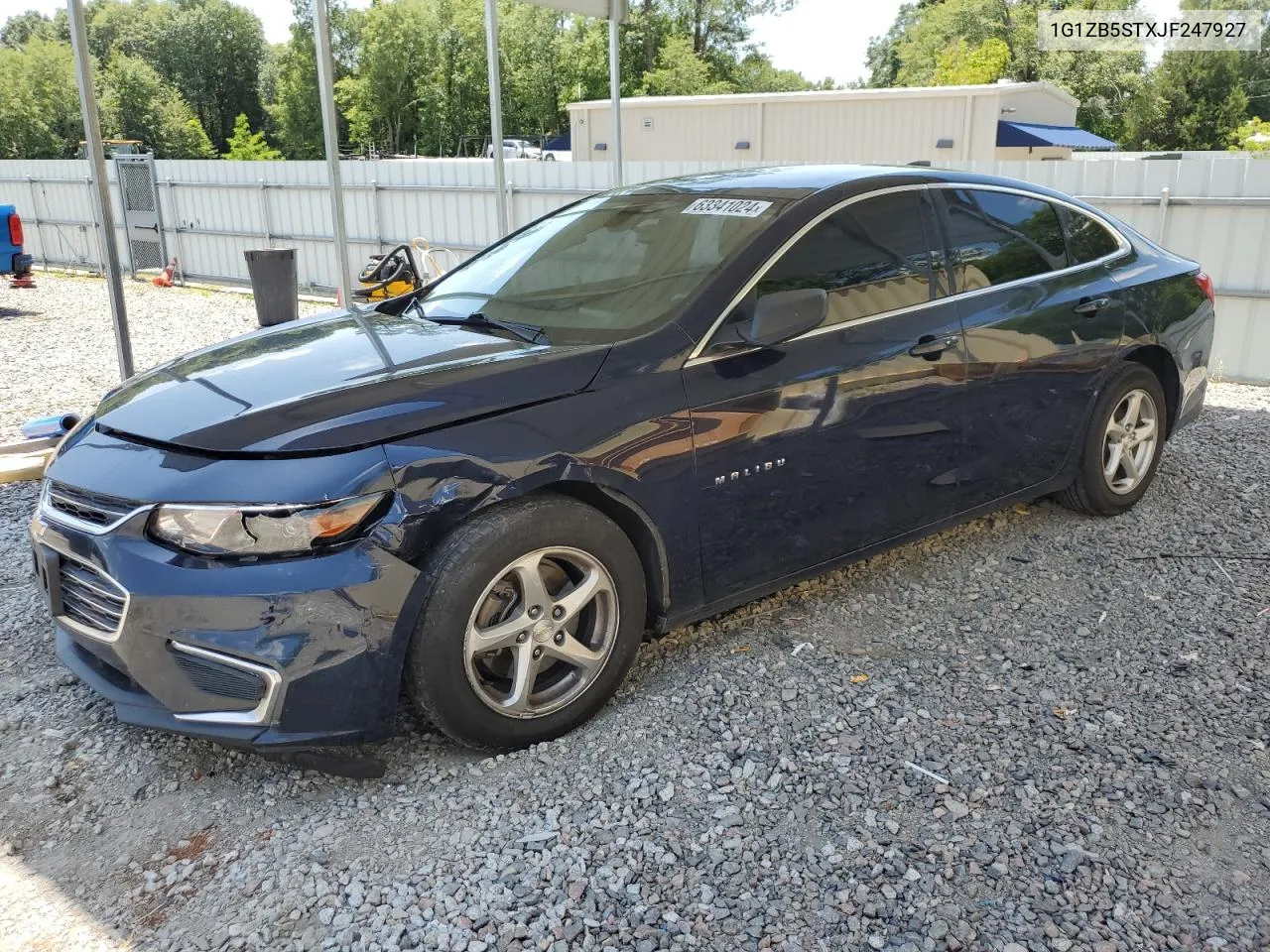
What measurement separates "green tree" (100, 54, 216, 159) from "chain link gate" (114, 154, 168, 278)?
49472 millimetres

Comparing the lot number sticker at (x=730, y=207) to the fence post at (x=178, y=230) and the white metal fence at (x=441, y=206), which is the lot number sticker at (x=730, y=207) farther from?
the fence post at (x=178, y=230)

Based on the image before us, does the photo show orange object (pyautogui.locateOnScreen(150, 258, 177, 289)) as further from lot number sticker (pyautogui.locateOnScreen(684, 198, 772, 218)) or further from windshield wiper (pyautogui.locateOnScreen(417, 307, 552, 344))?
lot number sticker (pyautogui.locateOnScreen(684, 198, 772, 218))

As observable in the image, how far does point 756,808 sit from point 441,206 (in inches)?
523

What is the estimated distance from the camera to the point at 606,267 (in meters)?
3.87

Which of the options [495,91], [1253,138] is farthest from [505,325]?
[1253,138]

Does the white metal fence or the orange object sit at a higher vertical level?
the white metal fence

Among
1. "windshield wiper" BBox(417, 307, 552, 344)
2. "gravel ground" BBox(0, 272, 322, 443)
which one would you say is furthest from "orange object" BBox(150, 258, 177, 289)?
"windshield wiper" BBox(417, 307, 552, 344)

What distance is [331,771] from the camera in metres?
2.91

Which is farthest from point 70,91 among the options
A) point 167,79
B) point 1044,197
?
point 1044,197

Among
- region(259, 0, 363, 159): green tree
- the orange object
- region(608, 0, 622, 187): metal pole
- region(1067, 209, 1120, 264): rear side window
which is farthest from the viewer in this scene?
region(259, 0, 363, 159): green tree

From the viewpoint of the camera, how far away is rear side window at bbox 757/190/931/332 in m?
3.65

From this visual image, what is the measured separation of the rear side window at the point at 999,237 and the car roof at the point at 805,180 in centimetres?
10

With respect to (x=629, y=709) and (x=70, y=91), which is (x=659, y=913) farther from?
(x=70, y=91)

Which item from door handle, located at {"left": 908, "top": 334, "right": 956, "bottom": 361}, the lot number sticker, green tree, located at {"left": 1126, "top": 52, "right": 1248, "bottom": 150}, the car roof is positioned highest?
green tree, located at {"left": 1126, "top": 52, "right": 1248, "bottom": 150}
